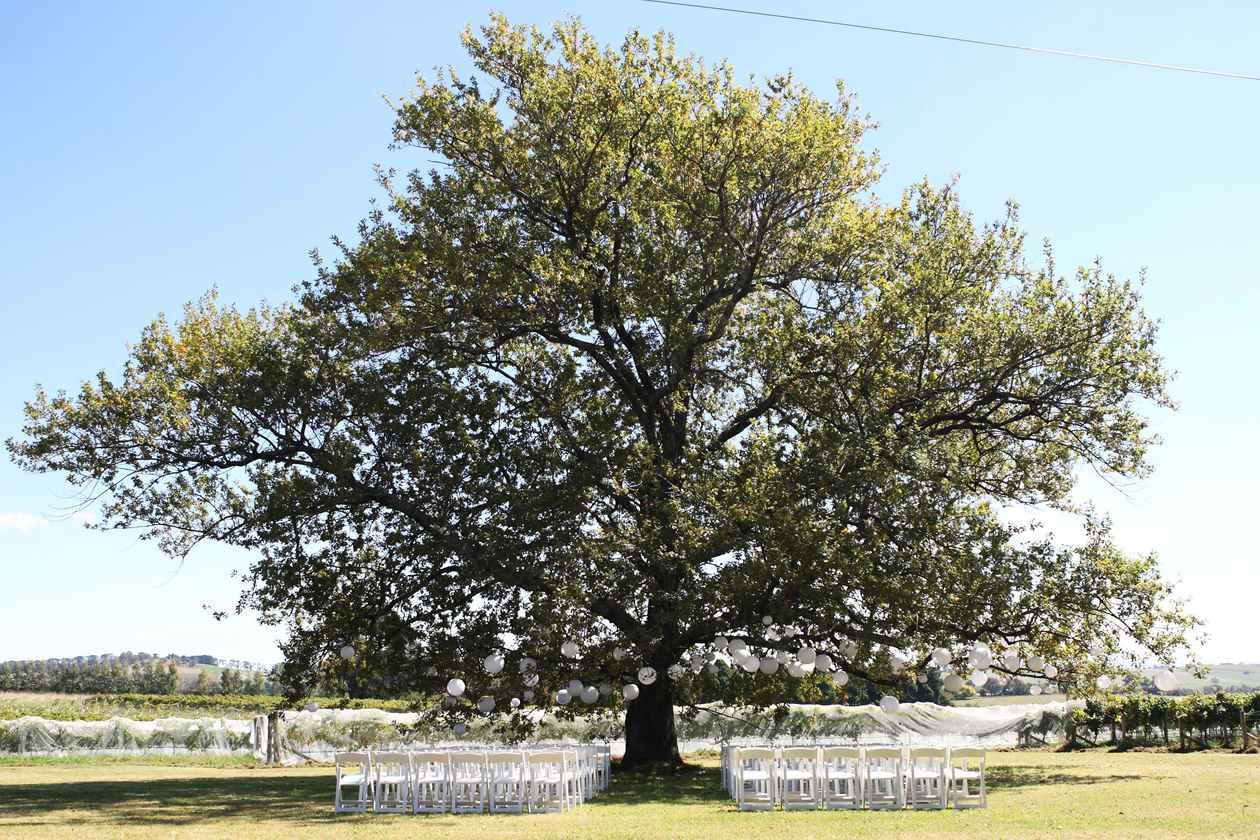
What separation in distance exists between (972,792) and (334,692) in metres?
13.2

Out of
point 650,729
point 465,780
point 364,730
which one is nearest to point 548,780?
point 465,780

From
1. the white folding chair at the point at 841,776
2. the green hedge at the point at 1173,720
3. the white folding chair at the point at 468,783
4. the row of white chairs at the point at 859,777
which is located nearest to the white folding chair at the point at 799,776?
the row of white chairs at the point at 859,777

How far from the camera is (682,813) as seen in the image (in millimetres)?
14305

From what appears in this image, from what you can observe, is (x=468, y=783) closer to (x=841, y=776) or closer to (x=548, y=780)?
(x=548, y=780)

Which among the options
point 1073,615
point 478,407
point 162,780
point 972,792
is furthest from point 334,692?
point 1073,615

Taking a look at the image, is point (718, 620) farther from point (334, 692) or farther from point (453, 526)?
point (334, 692)

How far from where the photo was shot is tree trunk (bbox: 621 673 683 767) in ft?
76.1

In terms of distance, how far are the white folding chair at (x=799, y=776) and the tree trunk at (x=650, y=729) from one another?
7.29 metres

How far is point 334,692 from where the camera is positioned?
74.5 ft

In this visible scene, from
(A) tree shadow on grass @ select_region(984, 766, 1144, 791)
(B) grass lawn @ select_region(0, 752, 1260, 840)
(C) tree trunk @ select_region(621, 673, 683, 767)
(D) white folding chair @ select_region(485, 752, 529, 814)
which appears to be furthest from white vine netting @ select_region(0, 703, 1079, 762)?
(D) white folding chair @ select_region(485, 752, 529, 814)

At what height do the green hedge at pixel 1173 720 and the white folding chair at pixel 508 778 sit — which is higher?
the white folding chair at pixel 508 778

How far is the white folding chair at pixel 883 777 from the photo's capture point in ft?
47.4

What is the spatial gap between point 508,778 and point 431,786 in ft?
3.84

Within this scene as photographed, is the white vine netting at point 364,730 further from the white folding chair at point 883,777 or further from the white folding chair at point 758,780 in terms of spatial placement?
the white folding chair at point 883,777
